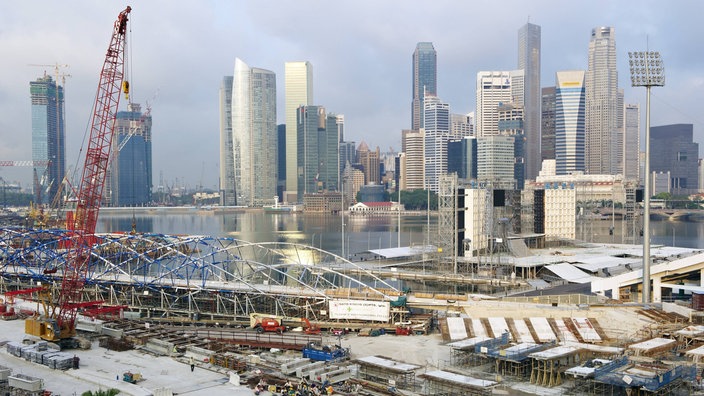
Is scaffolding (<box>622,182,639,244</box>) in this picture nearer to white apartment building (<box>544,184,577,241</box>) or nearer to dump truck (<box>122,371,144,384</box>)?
white apartment building (<box>544,184,577,241</box>)

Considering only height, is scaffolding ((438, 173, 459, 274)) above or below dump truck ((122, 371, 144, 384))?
above

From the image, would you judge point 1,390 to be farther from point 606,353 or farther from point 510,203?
point 510,203

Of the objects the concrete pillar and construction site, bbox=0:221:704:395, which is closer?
construction site, bbox=0:221:704:395

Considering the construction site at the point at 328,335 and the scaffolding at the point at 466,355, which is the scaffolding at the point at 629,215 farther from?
the scaffolding at the point at 466,355

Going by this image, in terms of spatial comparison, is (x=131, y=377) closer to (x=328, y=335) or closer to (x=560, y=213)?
(x=328, y=335)

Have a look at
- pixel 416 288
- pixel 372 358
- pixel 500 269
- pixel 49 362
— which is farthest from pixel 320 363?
pixel 500 269

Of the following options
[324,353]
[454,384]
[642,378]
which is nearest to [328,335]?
[324,353]

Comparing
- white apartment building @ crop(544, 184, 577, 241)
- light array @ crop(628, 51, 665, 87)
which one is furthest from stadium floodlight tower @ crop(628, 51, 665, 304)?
white apartment building @ crop(544, 184, 577, 241)

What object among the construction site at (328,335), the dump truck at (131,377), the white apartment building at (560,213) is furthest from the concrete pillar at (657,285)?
the white apartment building at (560,213)
